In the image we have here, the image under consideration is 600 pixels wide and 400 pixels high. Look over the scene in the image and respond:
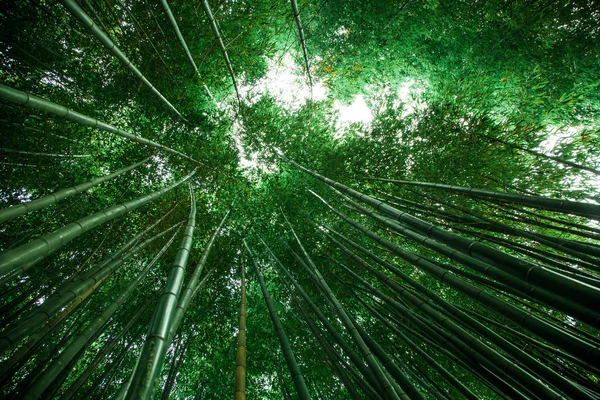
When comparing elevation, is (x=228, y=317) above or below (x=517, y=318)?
above

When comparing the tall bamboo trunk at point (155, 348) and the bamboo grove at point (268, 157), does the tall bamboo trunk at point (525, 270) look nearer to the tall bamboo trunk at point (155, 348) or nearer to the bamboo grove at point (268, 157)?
the tall bamboo trunk at point (155, 348)

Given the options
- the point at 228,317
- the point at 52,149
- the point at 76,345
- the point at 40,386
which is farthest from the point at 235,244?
the point at 52,149

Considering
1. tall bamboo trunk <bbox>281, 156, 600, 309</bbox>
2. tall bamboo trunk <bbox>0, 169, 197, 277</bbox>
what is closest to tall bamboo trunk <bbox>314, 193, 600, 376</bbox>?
tall bamboo trunk <bbox>281, 156, 600, 309</bbox>

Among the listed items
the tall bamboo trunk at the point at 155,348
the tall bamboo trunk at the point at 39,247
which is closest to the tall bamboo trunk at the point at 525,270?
the tall bamboo trunk at the point at 155,348

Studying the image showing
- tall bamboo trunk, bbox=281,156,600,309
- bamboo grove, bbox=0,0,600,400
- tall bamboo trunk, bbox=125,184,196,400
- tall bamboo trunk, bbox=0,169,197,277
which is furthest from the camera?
bamboo grove, bbox=0,0,600,400

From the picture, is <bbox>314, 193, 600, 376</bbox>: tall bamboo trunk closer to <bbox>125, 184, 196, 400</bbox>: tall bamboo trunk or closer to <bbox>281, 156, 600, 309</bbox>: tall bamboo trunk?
<bbox>281, 156, 600, 309</bbox>: tall bamboo trunk

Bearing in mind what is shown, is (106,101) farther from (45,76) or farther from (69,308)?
(69,308)

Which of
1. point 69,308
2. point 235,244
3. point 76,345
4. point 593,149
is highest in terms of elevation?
point 235,244

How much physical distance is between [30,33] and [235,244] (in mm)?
4152

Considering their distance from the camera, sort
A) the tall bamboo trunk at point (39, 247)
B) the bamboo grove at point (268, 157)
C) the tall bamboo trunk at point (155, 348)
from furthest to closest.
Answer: the bamboo grove at point (268, 157) < the tall bamboo trunk at point (39, 247) < the tall bamboo trunk at point (155, 348)

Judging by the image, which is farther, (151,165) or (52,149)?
(151,165)

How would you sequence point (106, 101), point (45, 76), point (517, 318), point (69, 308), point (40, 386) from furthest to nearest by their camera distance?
point (106, 101)
point (45, 76)
point (69, 308)
point (40, 386)
point (517, 318)

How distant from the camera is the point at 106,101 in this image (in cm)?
446

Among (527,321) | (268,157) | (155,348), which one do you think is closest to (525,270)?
(527,321)
